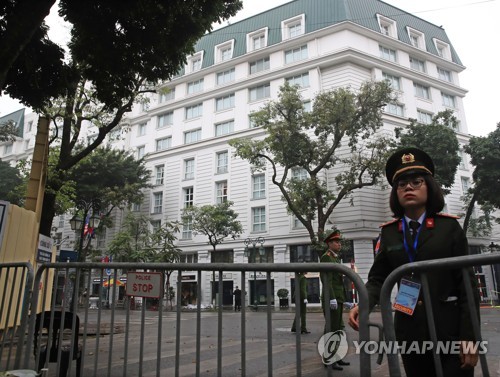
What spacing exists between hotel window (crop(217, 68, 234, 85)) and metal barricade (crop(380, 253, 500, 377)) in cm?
3689

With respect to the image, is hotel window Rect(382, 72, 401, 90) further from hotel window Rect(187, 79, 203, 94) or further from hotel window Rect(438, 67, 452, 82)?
hotel window Rect(187, 79, 203, 94)

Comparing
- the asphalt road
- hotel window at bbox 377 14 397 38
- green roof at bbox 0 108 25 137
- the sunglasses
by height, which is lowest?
the asphalt road

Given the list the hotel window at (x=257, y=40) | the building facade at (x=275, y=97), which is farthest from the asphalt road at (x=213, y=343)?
the hotel window at (x=257, y=40)

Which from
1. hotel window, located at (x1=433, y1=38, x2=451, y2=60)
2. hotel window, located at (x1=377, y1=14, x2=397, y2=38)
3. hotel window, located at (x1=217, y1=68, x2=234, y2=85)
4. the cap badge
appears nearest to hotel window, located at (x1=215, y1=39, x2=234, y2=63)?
hotel window, located at (x1=217, y1=68, x2=234, y2=85)

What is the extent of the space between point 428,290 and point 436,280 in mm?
86

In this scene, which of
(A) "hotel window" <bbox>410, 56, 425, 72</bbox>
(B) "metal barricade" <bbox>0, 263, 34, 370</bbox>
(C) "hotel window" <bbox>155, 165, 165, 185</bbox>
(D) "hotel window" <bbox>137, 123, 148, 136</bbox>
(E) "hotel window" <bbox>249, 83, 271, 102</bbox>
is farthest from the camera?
(D) "hotel window" <bbox>137, 123, 148, 136</bbox>

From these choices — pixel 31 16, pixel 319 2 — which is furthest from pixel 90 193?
pixel 31 16

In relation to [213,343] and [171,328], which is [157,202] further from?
[213,343]

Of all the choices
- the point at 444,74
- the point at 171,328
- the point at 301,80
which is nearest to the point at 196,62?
the point at 301,80

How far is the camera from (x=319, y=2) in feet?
116

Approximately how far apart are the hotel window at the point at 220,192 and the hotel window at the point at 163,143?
7877 mm

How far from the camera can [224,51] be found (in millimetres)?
39969

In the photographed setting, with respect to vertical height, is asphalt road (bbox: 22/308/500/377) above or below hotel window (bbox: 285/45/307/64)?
below

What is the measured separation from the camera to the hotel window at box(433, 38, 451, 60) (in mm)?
38594
